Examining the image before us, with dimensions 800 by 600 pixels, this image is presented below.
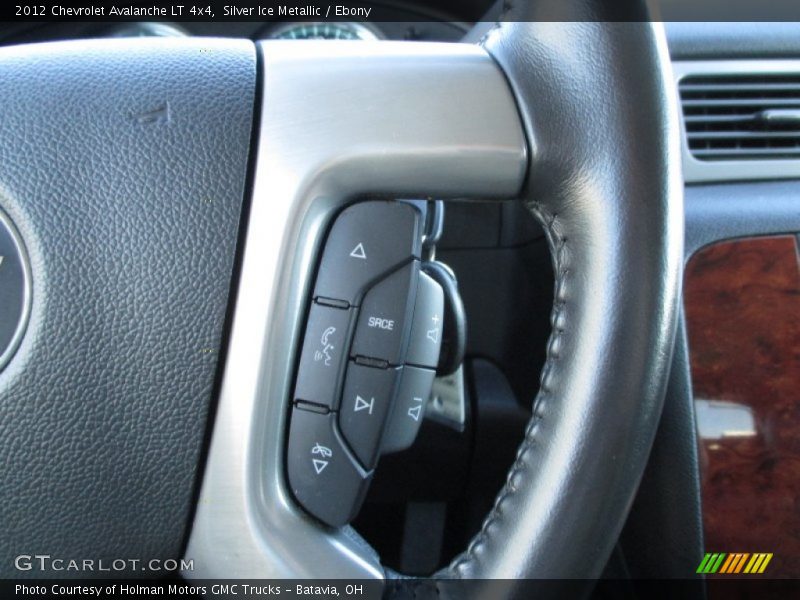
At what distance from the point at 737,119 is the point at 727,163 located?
3.2 inches

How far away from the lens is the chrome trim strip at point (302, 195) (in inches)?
29.2

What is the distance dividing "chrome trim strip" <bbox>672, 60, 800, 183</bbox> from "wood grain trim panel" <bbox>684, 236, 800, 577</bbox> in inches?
7.4

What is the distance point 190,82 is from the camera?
79 centimetres

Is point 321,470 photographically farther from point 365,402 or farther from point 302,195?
point 302,195

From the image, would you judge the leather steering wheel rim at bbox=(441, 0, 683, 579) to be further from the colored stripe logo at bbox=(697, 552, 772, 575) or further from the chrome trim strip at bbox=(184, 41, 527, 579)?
the colored stripe logo at bbox=(697, 552, 772, 575)

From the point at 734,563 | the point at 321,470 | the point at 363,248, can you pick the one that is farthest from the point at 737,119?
the point at 321,470

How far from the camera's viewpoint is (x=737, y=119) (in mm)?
1272

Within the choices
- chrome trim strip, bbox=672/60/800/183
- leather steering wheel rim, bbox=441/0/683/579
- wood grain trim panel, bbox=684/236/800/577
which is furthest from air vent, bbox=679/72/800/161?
leather steering wheel rim, bbox=441/0/683/579

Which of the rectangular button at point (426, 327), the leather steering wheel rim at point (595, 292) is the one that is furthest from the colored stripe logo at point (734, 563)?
the rectangular button at point (426, 327)

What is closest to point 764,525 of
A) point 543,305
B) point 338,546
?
point 543,305

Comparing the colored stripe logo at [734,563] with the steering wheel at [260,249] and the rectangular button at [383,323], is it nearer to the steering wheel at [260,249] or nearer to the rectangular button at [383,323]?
the steering wheel at [260,249]

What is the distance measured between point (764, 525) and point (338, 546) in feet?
2.36

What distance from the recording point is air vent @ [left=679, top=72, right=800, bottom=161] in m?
1.26

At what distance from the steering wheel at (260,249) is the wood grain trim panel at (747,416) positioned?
0.49 meters
